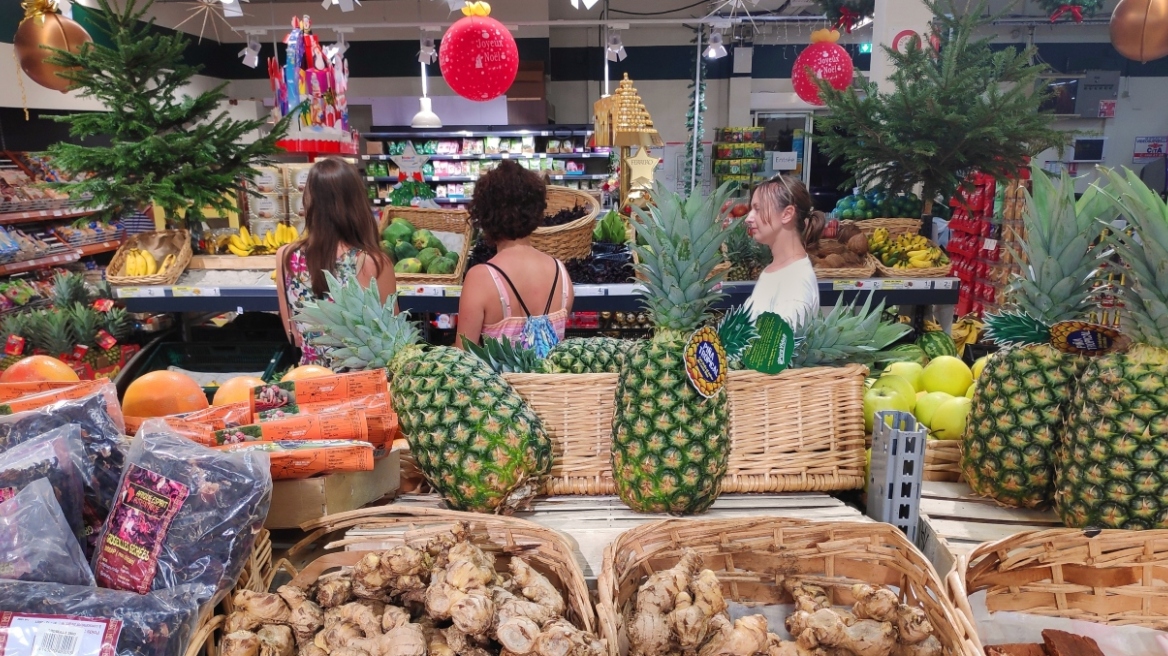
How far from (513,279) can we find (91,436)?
1.60 m

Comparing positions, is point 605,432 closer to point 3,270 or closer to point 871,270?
point 871,270

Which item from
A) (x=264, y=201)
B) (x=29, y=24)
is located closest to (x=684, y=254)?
(x=264, y=201)

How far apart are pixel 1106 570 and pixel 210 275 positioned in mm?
4504

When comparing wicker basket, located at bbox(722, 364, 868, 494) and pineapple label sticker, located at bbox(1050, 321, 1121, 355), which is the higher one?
pineapple label sticker, located at bbox(1050, 321, 1121, 355)

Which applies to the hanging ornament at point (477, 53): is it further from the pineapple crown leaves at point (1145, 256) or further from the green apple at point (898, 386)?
the pineapple crown leaves at point (1145, 256)

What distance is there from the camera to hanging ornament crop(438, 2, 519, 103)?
5.14 metres

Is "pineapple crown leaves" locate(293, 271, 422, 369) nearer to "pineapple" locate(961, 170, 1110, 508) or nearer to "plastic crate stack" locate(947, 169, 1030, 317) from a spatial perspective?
"pineapple" locate(961, 170, 1110, 508)

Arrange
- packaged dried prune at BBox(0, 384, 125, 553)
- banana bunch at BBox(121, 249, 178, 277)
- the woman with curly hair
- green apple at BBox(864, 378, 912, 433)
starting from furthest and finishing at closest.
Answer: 1. banana bunch at BBox(121, 249, 178, 277)
2. the woman with curly hair
3. green apple at BBox(864, 378, 912, 433)
4. packaged dried prune at BBox(0, 384, 125, 553)

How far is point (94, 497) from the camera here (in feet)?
3.68

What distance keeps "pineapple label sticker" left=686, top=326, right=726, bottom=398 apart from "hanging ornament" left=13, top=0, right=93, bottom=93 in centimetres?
499

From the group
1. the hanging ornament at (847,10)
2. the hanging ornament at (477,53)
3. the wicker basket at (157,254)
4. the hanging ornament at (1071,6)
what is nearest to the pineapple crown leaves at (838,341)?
the wicker basket at (157,254)

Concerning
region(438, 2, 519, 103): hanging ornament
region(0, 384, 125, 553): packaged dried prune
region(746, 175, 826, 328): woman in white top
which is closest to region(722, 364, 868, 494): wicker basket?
region(0, 384, 125, 553): packaged dried prune

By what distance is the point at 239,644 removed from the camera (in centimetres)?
97

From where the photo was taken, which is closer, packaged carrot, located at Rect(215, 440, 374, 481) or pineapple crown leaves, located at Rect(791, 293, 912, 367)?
packaged carrot, located at Rect(215, 440, 374, 481)
